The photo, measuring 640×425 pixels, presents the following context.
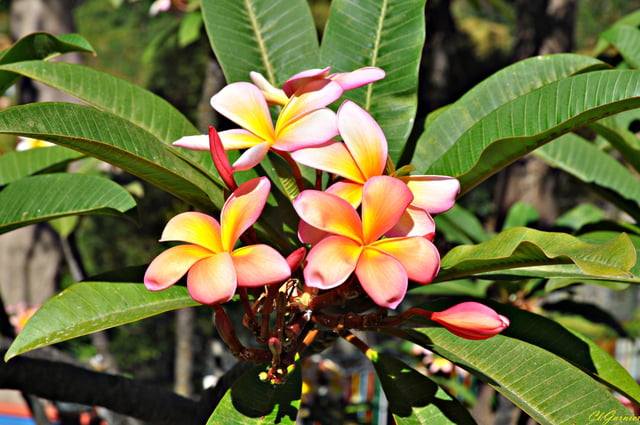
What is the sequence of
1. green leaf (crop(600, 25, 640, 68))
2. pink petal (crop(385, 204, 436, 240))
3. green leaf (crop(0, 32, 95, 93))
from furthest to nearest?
green leaf (crop(600, 25, 640, 68)) → green leaf (crop(0, 32, 95, 93)) → pink petal (crop(385, 204, 436, 240))

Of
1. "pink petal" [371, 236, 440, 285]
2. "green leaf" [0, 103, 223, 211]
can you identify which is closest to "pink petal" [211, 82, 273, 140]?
"green leaf" [0, 103, 223, 211]

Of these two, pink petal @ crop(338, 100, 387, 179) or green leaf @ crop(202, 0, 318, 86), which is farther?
green leaf @ crop(202, 0, 318, 86)

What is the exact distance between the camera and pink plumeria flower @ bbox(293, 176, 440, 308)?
66 cm

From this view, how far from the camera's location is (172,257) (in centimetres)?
69

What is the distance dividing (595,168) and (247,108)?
96 centimetres

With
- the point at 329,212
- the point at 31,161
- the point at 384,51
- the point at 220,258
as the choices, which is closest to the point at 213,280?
the point at 220,258

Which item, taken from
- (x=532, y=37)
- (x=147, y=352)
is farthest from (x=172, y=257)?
(x=147, y=352)

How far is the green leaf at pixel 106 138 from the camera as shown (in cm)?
74

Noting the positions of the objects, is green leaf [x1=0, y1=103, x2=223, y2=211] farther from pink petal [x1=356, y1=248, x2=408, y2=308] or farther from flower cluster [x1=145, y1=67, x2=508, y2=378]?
pink petal [x1=356, y1=248, x2=408, y2=308]

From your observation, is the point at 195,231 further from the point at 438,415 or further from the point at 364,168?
the point at 438,415

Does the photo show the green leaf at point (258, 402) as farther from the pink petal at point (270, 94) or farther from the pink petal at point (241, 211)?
the pink petal at point (270, 94)

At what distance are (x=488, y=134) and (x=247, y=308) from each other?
1.34ft

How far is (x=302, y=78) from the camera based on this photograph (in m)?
0.81

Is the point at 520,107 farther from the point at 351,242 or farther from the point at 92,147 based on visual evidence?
the point at 92,147
